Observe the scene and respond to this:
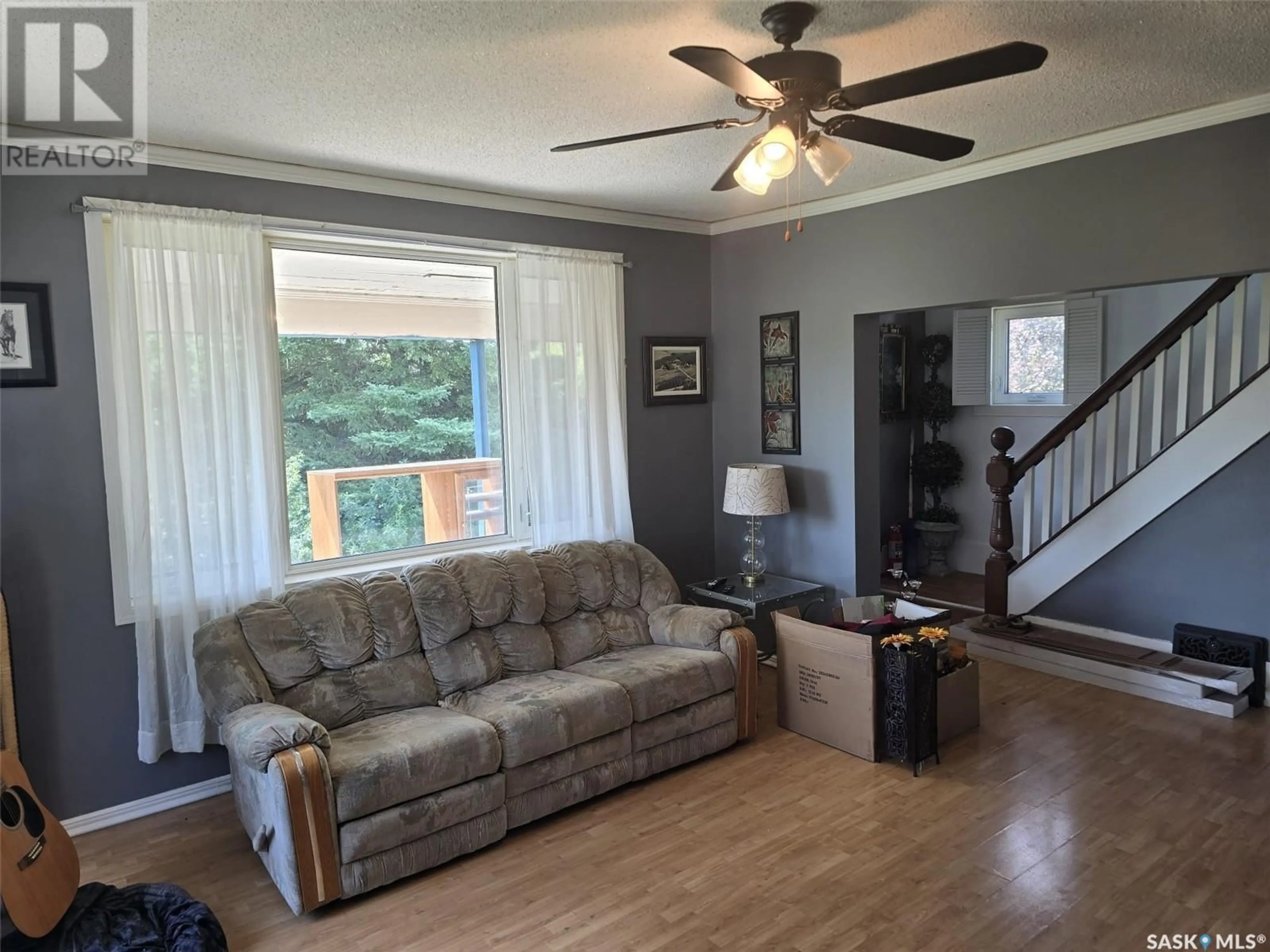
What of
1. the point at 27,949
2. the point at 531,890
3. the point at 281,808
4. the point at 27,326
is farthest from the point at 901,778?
the point at 27,326

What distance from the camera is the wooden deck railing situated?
12.6 feet

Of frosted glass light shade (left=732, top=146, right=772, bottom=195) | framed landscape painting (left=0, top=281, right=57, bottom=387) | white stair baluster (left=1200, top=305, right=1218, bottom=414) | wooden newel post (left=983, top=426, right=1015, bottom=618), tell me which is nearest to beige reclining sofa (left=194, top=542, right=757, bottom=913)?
framed landscape painting (left=0, top=281, right=57, bottom=387)

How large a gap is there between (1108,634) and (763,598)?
216 centimetres

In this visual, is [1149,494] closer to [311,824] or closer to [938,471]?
[938,471]

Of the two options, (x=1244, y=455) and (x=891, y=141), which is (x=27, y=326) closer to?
(x=891, y=141)

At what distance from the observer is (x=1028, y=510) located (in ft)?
17.2

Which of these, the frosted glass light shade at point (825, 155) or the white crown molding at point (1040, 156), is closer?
the frosted glass light shade at point (825, 155)

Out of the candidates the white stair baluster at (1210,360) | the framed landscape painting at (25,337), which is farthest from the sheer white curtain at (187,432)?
the white stair baluster at (1210,360)

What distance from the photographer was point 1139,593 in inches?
185

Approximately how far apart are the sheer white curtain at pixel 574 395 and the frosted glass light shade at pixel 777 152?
2.25 metres

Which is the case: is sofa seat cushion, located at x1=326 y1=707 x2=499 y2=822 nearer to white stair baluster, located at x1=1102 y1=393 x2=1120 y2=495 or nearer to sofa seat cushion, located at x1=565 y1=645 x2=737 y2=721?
sofa seat cushion, located at x1=565 y1=645 x2=737 y2=721

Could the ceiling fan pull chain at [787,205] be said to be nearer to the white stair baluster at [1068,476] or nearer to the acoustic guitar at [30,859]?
the white stair baluster at [1068,476]

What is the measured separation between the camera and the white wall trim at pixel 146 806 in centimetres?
322

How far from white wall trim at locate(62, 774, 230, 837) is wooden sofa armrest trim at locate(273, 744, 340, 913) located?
116 cm
